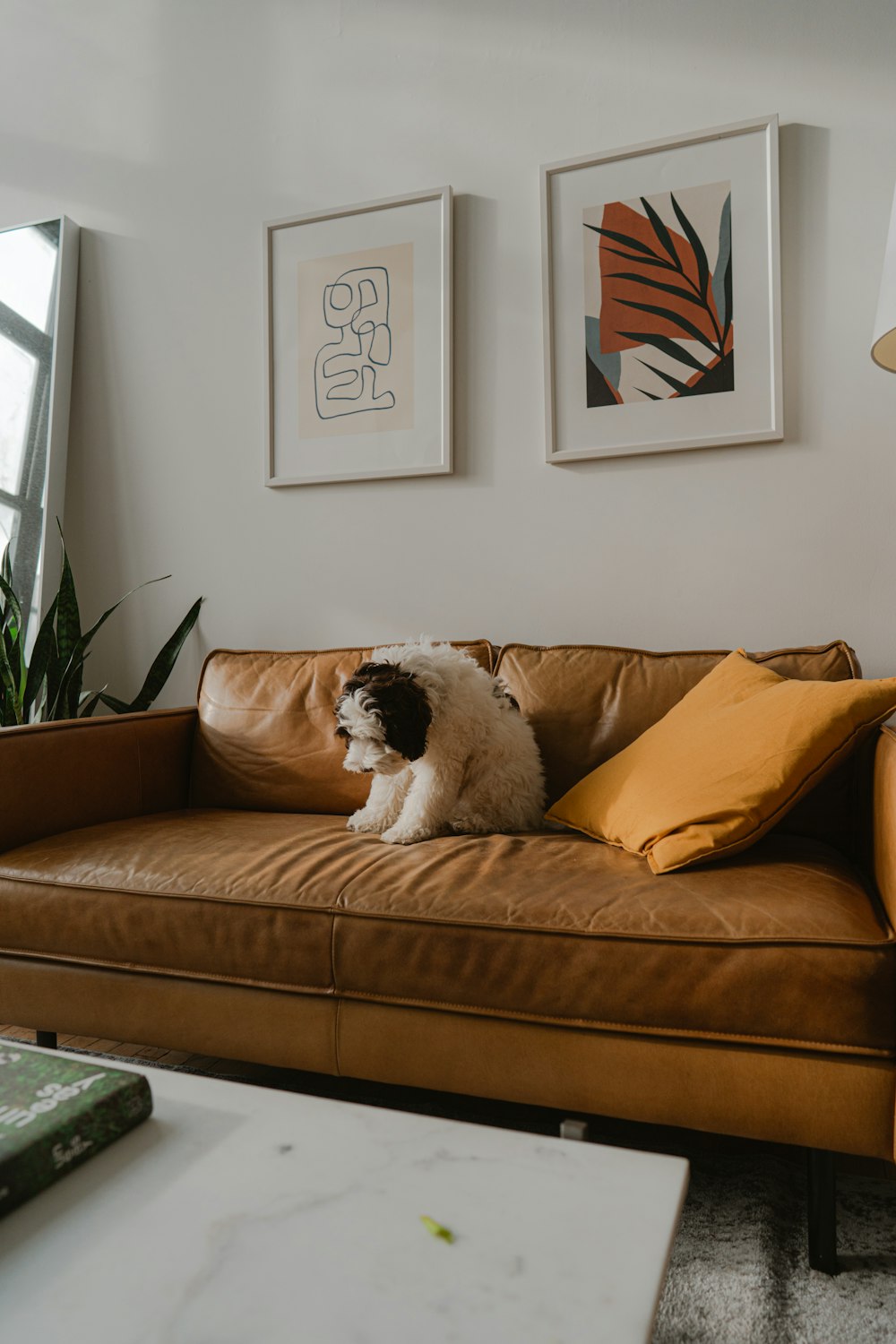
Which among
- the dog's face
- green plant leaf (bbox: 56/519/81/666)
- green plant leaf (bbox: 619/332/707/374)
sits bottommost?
the dog's face

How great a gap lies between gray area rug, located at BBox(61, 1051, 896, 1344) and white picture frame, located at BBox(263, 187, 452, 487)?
177cm

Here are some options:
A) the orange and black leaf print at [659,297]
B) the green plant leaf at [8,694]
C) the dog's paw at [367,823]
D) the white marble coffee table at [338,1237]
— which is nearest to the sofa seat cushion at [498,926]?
the dog's paw at [367,823]

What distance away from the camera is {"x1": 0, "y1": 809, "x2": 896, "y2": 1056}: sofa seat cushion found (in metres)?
1.22

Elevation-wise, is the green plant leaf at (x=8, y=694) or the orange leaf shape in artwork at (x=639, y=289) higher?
the orange leaf shape in artwork at (x=639, y=289)

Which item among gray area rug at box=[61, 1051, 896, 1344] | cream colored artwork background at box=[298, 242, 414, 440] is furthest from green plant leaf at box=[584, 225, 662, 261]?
gray area rug at box=[61, 1051, 896, 1344]

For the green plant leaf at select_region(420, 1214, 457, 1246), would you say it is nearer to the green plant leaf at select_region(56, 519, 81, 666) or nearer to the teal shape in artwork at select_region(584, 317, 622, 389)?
the teal shape in artwork at select_region(584, 317, 622, 389)

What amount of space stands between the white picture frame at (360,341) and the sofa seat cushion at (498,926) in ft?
4.30

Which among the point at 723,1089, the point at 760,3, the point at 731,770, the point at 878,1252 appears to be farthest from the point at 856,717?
the point at 760,3

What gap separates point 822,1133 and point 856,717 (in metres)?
0.67

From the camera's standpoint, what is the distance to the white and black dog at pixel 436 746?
1.73 meters

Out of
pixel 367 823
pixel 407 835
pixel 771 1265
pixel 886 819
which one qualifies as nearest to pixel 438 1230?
pixel 771 1265

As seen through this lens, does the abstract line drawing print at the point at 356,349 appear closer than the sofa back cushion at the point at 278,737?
No

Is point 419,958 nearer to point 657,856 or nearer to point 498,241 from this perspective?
point 657,856

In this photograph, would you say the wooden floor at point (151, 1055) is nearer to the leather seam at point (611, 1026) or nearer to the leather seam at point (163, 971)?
the leather seam at point (163, 971)
